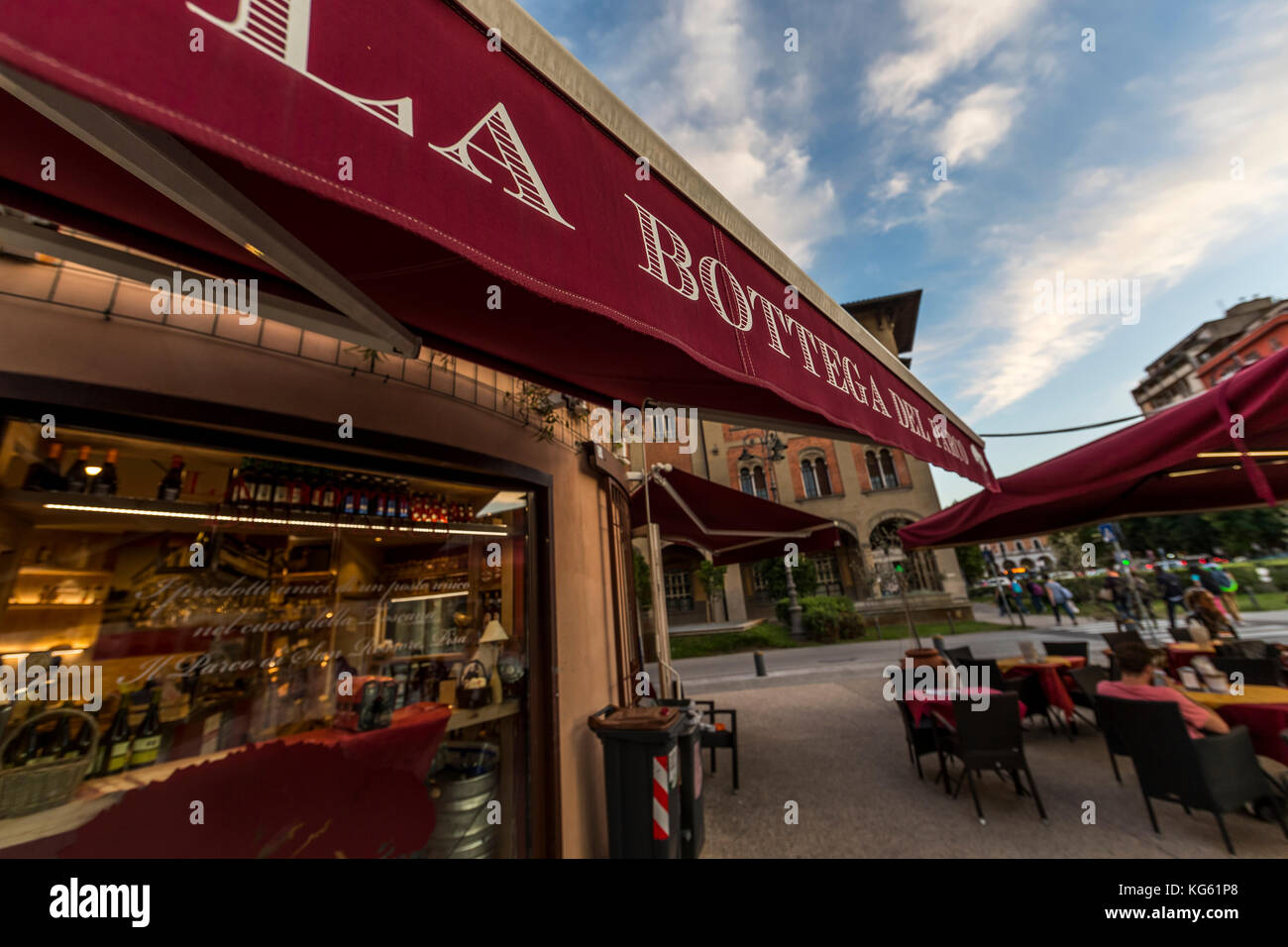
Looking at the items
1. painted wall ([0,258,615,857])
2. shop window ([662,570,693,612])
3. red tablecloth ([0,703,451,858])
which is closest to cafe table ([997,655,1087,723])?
painted wall ([0,258,615,857])

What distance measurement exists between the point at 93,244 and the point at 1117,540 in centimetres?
1941

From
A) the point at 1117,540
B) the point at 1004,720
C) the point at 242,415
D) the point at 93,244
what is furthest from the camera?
the point at 1117,540

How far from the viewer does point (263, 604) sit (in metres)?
2.25

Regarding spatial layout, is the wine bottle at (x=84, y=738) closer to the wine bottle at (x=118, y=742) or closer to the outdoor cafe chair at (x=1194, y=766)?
the wine bottle at (x=118, y=742)

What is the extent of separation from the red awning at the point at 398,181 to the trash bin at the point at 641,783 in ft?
7.32

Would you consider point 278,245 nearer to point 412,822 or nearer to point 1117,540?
point 412,822

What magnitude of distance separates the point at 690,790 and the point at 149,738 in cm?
302

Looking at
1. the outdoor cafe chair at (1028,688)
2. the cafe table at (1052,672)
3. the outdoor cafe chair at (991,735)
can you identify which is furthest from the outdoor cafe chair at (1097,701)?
the outdoor cafe chair at (991,735)

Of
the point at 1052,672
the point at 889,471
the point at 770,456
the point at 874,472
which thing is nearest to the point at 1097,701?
the point at 1052,672

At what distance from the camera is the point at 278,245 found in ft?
3.53

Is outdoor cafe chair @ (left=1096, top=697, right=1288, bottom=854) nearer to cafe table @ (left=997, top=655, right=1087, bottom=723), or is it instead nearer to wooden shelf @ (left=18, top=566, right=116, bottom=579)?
cafe table @ (left=997, top=655, right=1087, bottom=723)

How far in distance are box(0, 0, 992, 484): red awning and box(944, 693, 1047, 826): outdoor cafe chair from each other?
3368mm

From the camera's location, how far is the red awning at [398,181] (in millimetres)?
622
